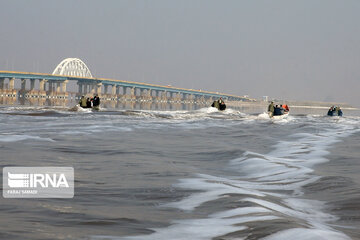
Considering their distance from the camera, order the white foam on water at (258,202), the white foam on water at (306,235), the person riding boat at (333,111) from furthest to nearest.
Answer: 1. the person riding boat at (333,111)
2. the white foam on water at (258,202)
3. the white foam on water at (306,235)

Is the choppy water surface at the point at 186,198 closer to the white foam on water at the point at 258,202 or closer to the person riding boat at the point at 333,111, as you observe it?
the white foam on water at the point at 258,202

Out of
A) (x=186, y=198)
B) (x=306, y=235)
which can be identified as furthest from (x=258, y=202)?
(x=306, y=235)

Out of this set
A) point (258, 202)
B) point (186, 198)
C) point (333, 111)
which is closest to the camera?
point (258, 202)

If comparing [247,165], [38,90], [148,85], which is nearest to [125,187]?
[247,165]

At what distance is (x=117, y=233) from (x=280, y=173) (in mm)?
6572

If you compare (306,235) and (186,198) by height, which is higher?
(306,235)

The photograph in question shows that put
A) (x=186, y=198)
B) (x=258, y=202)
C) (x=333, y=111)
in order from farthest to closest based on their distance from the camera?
(x=333, y=111) < (x=186, y=198) < (x=258, y=202)

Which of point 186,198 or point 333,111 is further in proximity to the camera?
point 333,111

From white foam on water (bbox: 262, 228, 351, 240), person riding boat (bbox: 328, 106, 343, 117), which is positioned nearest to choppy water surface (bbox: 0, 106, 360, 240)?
white foam on water (bbox: 262, 228, 351, 240)

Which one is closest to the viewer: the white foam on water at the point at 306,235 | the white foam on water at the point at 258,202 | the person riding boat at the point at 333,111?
the white foam on water at the point at 306,235

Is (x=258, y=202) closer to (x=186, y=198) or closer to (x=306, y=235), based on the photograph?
(x=186, y=198)

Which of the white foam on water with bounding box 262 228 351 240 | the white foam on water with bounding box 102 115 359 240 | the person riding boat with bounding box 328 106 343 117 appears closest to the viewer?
the white foam on water with bounding box 262 228 351 240

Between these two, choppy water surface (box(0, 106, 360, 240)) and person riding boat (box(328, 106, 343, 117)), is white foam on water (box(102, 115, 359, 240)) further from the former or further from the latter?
person riding boat (box(328, 106, 343, 117))

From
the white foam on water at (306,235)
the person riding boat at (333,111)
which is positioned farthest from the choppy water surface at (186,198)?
the person riding boat at (333,111)
